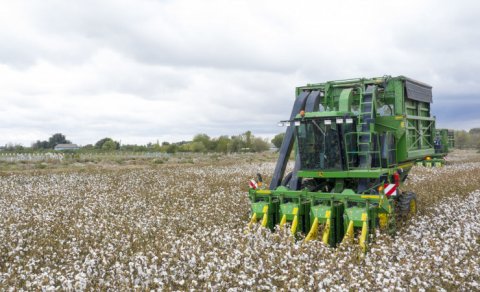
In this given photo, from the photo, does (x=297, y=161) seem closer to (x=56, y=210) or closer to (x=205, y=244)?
(x=205, y=244)

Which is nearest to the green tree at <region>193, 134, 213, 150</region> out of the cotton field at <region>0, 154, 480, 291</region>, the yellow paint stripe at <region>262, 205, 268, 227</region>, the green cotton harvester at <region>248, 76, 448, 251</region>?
the cotton field at <region>0, 154, 480, 291</region>

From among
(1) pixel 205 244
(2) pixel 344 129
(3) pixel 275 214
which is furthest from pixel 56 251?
(2) pixel 344 129

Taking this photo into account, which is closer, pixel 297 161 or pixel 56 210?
pixel 297 161

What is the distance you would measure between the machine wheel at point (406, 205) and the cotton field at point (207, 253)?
441 mm

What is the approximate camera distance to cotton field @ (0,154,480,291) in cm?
688

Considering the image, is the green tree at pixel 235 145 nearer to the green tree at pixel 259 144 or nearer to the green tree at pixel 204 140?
the green tree at pixel 259 144

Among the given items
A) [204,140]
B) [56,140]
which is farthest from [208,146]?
[56,140]

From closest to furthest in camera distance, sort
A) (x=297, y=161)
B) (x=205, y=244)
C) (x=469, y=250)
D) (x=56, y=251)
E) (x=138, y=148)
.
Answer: (x=469, y=250)
(x=205, y=244)
(x=56, y=251)
(x=297, y=161)
(x=138, y=148)

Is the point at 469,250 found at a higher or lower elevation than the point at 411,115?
lower

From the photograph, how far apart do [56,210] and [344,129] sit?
1037cm

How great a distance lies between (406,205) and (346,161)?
8.77 ft

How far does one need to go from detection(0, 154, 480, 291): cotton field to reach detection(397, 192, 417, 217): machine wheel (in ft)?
1.45

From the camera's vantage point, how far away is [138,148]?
3915 inches

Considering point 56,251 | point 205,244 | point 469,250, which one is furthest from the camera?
point 56,251
